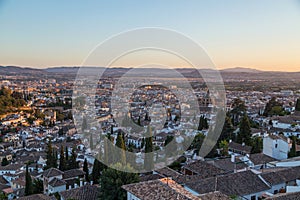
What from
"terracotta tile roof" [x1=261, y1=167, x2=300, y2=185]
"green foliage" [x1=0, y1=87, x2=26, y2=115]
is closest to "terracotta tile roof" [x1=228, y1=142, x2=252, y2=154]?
"terracotta tile roof" [x1=261, y1=167, x2=300, y2=185]

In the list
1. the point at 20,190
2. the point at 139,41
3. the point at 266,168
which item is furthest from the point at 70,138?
the point at 139,41

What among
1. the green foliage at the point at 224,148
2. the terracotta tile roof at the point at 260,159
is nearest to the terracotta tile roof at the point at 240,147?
the green foliage at the point at 224,148

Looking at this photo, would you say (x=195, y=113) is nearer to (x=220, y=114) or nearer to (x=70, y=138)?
(x=220, y=114)

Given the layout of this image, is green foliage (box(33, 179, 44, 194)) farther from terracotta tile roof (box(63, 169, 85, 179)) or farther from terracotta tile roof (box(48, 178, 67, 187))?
terracotta tile roof (box(63, 169, 85, 179))

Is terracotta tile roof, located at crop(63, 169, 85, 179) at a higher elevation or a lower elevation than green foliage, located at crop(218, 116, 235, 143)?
lower

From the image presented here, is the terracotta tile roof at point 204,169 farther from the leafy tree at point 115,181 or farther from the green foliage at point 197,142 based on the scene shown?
the green foliage at point 197,142

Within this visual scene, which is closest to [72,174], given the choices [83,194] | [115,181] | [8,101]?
[83,194]

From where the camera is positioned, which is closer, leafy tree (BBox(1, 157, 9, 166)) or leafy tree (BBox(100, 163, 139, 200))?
leafy tree (BBox(100, 163, 139, 200))

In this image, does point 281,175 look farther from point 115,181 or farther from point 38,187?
point 38,187

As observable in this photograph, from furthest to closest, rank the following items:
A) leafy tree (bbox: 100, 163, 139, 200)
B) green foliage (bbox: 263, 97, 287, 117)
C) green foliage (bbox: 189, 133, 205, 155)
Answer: green foliage (bbox: 263, 97, 287, 117) < green foliage (bbox: 189, 133, 205, 155) < leafy tree (bbox: 100, 163, 139, 200)
